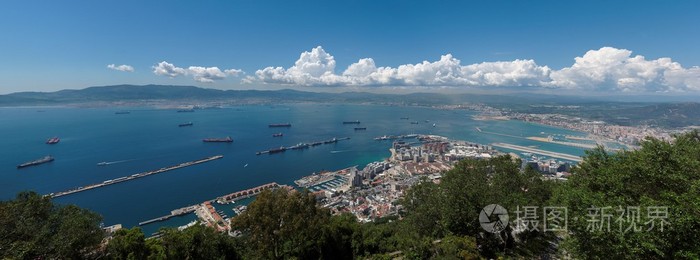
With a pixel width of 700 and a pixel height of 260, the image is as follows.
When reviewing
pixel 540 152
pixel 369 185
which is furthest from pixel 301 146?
pixel 540 152

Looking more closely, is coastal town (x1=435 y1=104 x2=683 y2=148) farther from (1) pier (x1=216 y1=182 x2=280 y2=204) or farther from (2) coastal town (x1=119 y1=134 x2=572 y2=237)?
(1) pier (x1=216 y1=182 x2=280 y2=204)

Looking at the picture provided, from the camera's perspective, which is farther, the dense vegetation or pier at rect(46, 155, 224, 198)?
pier at rect(46, 155, 224, 198)

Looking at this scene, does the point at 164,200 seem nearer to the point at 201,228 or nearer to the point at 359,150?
the point at 201,228

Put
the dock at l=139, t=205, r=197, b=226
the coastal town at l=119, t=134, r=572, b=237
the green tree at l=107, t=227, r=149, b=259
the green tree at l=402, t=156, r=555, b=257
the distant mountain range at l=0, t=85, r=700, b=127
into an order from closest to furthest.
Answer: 1. the green tree at l=107, t=227, r=149, b=259
2. the green tree at l=402, t=156, r=555, b=257
3. the dock at l=139, t=205, r=197, b=226
4. the coastal town at l=119, t=134, r=572, b=237
5. the distant mountain range at l=0, t=85, r=700, b=127

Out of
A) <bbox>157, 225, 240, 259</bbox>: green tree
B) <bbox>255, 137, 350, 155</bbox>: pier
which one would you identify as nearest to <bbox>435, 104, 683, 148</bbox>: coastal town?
<bbox>255, 137, 350, 155</bbox>: pier

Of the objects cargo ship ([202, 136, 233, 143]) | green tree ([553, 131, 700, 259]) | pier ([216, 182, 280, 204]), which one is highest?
green tree ([553, 131, 700, 259])

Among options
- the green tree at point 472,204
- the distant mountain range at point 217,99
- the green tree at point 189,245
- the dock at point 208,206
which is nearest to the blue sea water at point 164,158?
the dock at point 208,206

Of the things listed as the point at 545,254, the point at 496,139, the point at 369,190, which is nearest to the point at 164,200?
the point at 369,190
